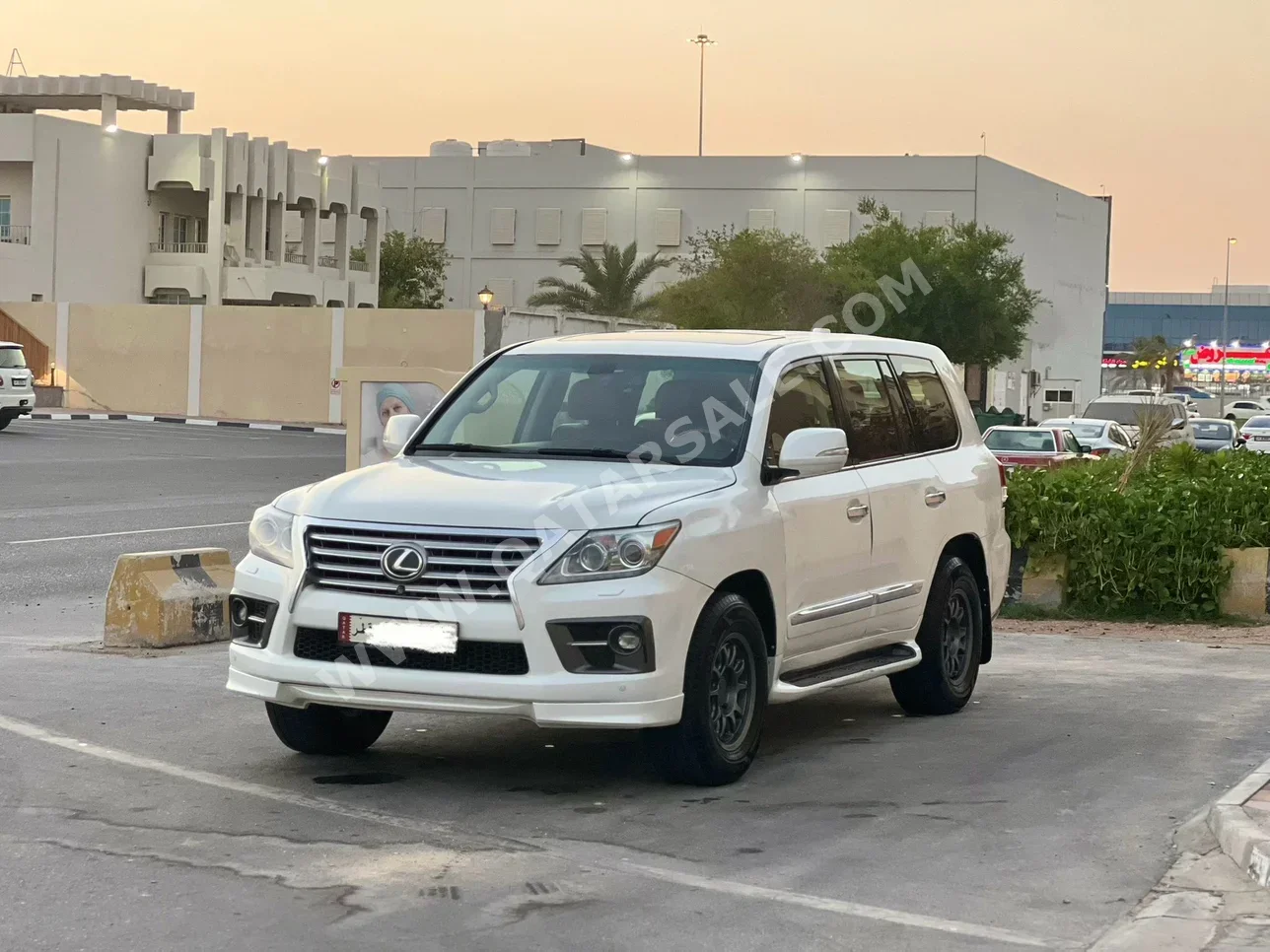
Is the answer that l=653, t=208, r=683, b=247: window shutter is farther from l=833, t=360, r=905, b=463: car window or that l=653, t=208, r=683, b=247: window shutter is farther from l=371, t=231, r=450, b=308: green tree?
l=833, t=360, r=905, b=463: car window

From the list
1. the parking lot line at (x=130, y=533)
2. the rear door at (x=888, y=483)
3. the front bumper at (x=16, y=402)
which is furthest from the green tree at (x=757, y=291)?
the rear door at (x=888, y=483)

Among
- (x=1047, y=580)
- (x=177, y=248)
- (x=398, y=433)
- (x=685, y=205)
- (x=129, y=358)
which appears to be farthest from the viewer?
(x=685, y=205)

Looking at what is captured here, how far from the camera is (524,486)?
24.0ft

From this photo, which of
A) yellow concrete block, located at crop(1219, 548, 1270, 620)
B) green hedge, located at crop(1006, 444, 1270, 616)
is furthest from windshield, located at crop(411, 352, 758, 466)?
yellow concrete block, located at crop(1219, 548, 1270, 620)

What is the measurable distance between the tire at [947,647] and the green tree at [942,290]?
53.2 meters

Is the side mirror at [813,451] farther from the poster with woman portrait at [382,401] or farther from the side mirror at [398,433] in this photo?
the poster with woman portrait at [382,401]

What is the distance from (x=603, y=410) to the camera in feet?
27.1

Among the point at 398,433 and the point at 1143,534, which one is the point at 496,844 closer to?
the point at 398,433

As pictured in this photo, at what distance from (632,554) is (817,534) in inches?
53.7

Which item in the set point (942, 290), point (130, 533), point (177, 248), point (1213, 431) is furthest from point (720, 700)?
point (177, 248)

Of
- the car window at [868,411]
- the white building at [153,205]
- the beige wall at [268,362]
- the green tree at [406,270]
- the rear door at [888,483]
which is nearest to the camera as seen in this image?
the rear door at [888,483]

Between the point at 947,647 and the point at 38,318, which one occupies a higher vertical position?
the point at 38,318

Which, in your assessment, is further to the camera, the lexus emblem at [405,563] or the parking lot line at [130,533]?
the parking lot line at [130,533]

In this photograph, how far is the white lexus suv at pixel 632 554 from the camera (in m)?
6.99
